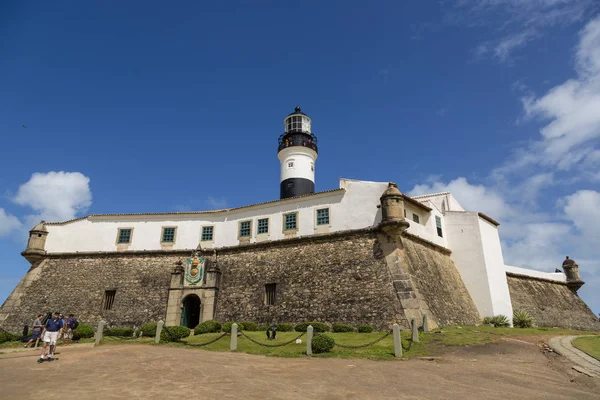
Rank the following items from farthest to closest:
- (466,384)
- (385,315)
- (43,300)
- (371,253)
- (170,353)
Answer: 1. (43,300)
2. (371,253)
3. (385,315)
4. (170,353)
5. (466,384)

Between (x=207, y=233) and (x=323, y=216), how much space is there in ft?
31.3

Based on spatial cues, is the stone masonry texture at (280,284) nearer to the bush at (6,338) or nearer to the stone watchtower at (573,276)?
the bush at (6,338)

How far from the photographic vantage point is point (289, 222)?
2570 cm

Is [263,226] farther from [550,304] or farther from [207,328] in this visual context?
[550,304]

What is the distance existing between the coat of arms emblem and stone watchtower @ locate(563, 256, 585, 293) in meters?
33.8

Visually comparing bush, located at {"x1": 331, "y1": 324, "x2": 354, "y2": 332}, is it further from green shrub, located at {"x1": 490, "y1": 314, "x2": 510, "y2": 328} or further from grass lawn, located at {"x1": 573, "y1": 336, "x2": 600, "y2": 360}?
green shrub, located at {"x1": 490, "y1": 314, "x2": 510, "y2": 328}

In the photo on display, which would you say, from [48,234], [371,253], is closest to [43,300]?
[48,234]

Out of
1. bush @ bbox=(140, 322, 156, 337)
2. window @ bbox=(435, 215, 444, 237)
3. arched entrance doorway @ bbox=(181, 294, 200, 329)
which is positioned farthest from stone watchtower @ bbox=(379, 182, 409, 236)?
bush @ bbox=(140, 322, 156, 337)

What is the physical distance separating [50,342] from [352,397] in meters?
11.7

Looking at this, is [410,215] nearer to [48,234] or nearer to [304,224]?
[304,224]

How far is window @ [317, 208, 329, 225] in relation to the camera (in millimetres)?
24391

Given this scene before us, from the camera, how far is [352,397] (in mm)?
8461

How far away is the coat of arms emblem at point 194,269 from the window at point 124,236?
655cm

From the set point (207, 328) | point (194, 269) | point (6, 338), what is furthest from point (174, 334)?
point (6, 338)
